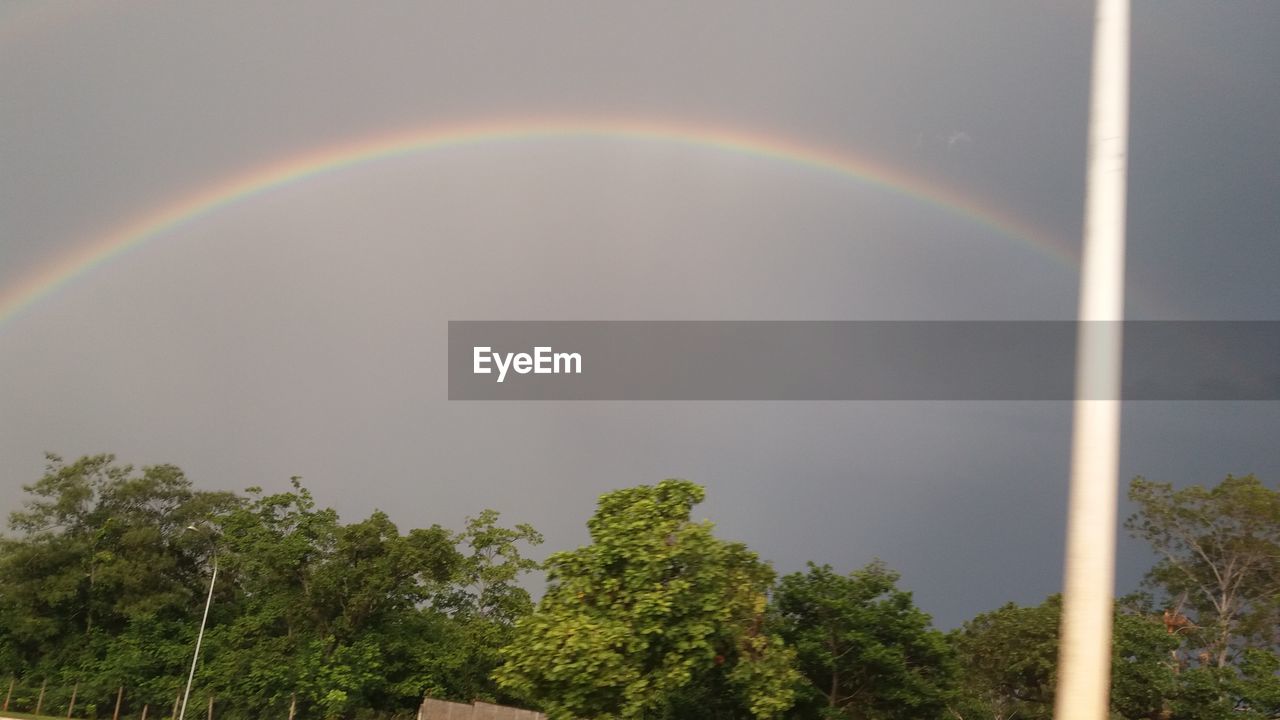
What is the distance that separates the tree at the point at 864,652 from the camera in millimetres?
22656

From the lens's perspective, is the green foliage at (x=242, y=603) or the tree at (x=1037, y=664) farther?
the green foliage at (x=242, y=603)

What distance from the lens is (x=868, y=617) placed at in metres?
23.2

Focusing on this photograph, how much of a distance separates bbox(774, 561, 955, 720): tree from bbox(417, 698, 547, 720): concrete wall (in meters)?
7.36

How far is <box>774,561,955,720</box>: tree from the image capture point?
2266 cm

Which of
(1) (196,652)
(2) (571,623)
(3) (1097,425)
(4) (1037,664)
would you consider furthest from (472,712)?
(3) (1097,425)

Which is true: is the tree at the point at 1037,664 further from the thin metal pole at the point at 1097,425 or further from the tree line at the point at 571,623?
the thin metal pole at the point at 1097,425

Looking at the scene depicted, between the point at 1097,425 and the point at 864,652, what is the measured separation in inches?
783

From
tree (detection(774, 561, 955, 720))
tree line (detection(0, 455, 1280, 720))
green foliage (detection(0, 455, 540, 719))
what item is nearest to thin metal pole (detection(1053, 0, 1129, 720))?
tree line (detection(0, 455, 1280, 720))

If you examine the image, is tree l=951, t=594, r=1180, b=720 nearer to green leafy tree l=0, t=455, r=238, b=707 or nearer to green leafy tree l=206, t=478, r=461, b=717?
green leafy tree l=206, t=478, r=461, b=717

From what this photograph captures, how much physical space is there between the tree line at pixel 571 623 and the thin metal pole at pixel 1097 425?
1307 cm

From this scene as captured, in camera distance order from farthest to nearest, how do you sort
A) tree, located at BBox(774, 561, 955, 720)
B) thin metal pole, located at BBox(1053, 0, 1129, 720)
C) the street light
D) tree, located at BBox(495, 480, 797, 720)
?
the street light
tree, located at BBox(774, 561, 955, 720)
tree, located at BBox(495, 480, 797, 720)
thin metal pole, located at BBox(1053, 0, 1129, 720)

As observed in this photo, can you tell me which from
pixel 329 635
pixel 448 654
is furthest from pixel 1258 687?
pixel 329 635

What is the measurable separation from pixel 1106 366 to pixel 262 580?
128 feet

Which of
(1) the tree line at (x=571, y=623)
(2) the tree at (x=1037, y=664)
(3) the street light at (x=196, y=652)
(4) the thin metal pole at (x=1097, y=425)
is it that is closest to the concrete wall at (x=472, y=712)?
(1) the tree line at (x=571, y=623)
